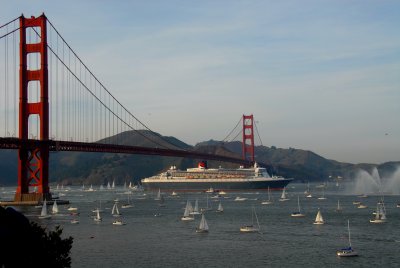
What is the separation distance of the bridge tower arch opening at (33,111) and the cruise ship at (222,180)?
58.5m

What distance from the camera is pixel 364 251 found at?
37.9m

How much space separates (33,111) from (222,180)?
6604cm

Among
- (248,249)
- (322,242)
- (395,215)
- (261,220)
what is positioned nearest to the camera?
(248,249)

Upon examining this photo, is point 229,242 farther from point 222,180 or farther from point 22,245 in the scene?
point 222,180

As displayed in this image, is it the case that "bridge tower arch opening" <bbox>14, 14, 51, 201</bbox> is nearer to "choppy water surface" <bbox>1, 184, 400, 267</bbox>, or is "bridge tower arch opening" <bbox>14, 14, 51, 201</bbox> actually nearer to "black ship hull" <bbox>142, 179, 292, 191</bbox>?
"choppy water surface" <bbox>1, 184, 400, 267</bbox>

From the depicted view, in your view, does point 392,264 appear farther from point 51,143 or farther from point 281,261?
point 51,143

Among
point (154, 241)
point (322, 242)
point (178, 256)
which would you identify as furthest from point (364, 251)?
point (154, 241)

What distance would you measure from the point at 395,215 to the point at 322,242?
24400mm

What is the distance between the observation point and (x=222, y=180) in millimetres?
133000

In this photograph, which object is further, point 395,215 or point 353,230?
point 395,215

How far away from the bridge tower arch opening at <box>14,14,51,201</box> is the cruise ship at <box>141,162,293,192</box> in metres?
58.5

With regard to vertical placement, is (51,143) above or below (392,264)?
above

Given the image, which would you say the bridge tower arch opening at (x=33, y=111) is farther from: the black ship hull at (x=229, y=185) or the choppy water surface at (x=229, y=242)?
the black ship hull at (x=229, y=185)

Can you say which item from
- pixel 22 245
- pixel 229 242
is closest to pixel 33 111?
pixel 229 242
